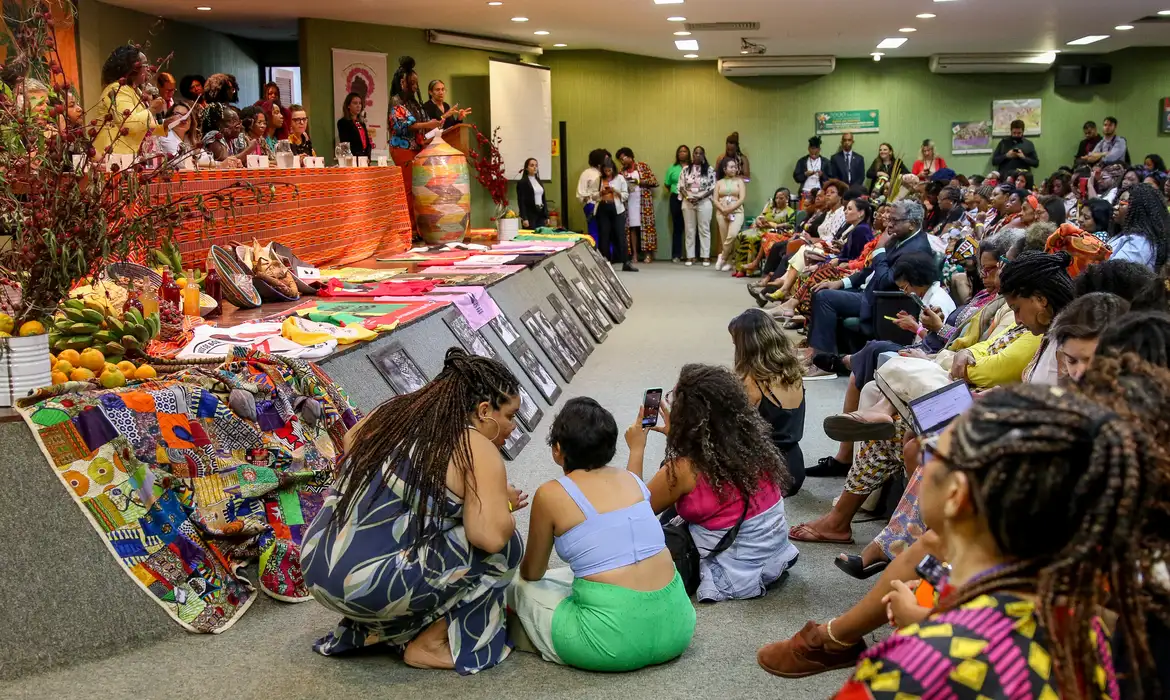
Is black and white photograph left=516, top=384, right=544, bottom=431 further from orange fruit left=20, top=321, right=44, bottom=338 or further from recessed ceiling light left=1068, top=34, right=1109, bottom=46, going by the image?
recessed ceiling light left=1068, top=34, right=1109, bottom=46

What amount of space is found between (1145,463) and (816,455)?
3.79m

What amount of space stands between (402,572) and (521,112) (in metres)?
12.0

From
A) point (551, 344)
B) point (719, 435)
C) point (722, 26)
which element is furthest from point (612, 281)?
point (719, 435)

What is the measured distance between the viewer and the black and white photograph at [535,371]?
20.0 feet

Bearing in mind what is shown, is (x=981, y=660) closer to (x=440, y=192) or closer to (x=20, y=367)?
(x=20, y=367)

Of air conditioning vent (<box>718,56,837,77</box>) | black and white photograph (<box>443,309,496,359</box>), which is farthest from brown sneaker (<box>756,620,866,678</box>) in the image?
air conditioning vent (<box>718,56,837,77</box>)

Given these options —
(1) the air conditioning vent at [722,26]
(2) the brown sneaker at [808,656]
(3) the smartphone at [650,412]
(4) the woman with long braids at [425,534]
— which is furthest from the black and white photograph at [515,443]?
(1) the air conditioning vent at [722,26]

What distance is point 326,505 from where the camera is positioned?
2.98 m

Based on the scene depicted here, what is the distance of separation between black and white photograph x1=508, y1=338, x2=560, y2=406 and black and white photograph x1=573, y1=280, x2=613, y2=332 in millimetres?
2295

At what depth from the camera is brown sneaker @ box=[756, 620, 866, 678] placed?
234cm

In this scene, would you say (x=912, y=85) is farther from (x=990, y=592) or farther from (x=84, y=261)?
(x=990, y=592)

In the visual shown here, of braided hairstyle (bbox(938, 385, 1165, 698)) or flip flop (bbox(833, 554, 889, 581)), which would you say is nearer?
braided hairstyle (bbox(938, 385, 1165, 698))

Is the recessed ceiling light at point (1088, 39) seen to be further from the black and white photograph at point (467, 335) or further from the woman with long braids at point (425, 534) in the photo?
the woman with long braids at point (425, 534)

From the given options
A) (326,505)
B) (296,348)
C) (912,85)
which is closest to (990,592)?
(326,505)
